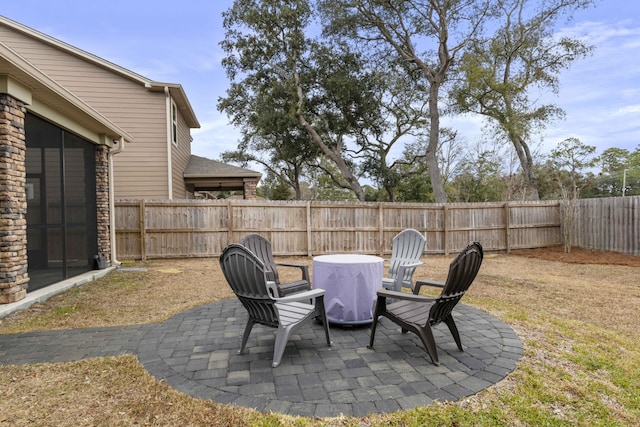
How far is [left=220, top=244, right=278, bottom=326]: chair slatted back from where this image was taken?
2816mm

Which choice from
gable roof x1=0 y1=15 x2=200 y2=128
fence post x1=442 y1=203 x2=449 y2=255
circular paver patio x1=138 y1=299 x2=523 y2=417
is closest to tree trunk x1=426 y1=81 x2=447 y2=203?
fence post x1=442 y1=203 x2=449 y2=255

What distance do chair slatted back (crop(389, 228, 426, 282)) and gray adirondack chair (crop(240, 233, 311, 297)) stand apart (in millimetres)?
1388

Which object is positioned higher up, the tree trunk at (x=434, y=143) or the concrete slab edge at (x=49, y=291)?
the tree trunk at (x=434, y=143)

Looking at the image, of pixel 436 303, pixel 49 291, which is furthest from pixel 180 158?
pixel 436 303

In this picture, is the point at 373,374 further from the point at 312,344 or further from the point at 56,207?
the point at 56,207

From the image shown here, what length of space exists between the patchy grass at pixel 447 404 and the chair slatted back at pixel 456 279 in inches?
25.7

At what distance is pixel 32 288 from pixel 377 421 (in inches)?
230

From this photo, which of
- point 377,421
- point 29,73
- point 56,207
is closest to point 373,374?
point 377,421

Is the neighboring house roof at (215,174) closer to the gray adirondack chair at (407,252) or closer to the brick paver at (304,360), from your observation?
the gray adirondack chair at (407,252)

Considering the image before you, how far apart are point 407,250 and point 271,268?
2.04 meters

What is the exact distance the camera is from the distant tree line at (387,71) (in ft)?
47.8

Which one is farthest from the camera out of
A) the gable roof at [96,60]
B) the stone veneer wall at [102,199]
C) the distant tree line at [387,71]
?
the distant tree line at [387,71]

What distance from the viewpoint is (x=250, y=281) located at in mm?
2875

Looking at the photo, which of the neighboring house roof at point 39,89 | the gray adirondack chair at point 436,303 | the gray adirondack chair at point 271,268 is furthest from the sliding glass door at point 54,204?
the gray adirondack chair at point 436,303
